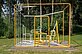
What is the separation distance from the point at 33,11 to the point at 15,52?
67.7 feet

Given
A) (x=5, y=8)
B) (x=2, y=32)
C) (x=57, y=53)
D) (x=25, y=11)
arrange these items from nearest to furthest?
(x=57, y=53), (x=2, y=32), (x=25, y=11), (x=5, y=8)

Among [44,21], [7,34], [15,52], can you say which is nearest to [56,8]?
[44,21]

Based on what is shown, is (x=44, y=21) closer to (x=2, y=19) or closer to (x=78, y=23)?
(x=2, y=19)

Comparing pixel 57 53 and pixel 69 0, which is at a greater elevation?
pixel 69 0

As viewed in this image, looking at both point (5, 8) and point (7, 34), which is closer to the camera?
point (7, 34)

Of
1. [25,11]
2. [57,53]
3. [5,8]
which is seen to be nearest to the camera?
[57,53]

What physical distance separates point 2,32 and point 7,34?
2356 mm

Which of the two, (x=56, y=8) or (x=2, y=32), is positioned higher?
(x=56, y=8)

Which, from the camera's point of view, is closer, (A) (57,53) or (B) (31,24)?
(A) (57,53)

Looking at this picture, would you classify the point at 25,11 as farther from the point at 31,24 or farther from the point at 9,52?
the point at 9,52

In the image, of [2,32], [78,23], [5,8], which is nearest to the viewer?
[2,32]

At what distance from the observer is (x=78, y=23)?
45.7 metres

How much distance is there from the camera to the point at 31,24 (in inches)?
1031

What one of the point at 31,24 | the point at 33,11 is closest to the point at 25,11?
the point at 33,11
